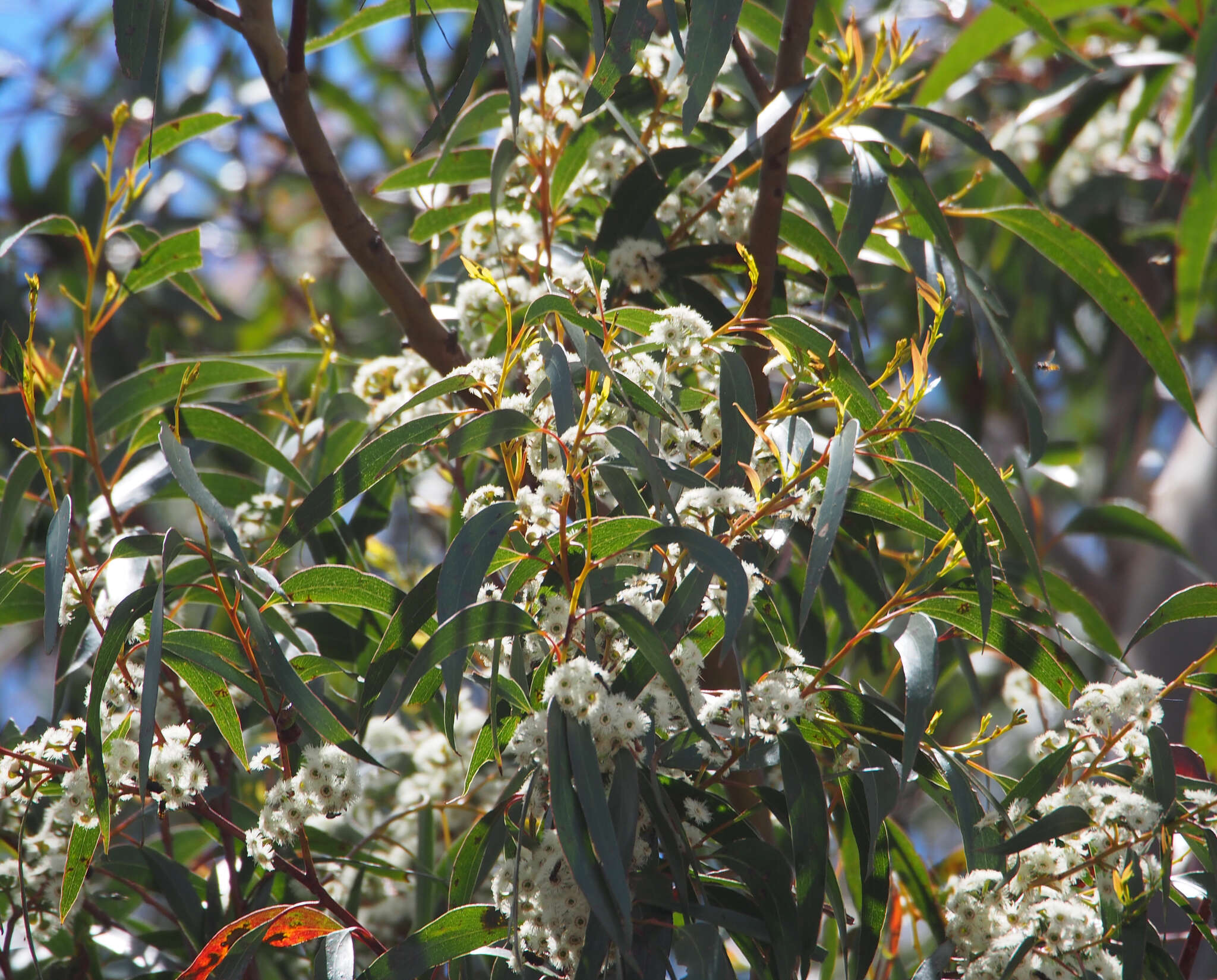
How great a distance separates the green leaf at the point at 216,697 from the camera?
0.88 metres

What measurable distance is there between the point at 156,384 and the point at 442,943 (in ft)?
2.35

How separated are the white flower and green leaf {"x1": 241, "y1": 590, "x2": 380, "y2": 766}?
1.61 feet

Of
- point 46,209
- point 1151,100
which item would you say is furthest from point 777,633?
point 46,209

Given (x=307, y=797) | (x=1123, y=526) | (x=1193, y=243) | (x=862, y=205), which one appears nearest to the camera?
(x=307, y=797)

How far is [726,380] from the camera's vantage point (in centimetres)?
83

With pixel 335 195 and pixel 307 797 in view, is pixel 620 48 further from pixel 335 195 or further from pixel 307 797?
pixel 307 797

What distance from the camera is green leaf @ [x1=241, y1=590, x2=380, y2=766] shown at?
736mm

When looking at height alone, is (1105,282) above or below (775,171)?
below

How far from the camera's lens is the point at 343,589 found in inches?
35.1

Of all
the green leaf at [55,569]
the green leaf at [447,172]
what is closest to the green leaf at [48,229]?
the green leaf at [447,172]

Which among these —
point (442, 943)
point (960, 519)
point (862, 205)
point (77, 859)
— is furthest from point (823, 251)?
point (77, 859)

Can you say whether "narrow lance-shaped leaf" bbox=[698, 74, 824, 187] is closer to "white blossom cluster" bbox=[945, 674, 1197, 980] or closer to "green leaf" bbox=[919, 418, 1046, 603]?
"green leaf" bbox=[919, 418, 1046, 603]

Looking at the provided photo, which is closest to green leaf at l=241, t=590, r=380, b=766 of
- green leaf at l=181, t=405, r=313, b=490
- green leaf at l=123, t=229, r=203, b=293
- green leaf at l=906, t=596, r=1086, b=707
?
green leaf at l=181, t=405, r=313, b=490

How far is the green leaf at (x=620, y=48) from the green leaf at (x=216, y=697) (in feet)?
1.73
